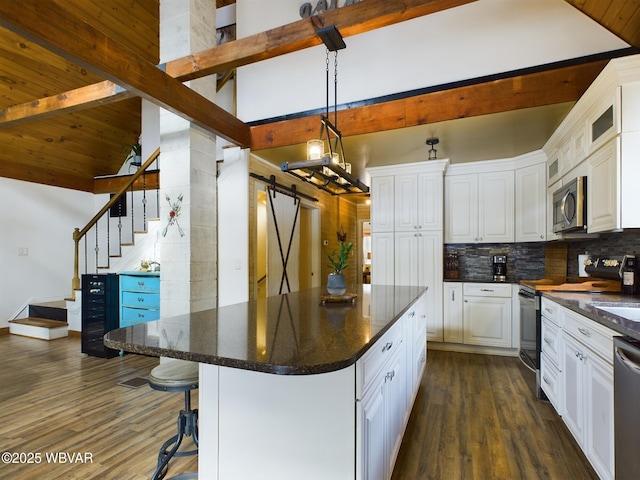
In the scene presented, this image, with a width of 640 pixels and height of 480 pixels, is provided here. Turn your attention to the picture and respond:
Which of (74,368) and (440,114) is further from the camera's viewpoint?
(74,368)

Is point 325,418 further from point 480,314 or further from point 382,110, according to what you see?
point 480,314

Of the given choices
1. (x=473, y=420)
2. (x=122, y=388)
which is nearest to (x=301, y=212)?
Result: (x=122, y=388)

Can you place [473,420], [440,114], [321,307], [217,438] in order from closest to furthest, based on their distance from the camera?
[217,438]
[321,307]
[473,420]
[440,114]

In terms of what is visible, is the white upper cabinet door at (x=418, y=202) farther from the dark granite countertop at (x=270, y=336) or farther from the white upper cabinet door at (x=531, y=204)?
the dark granite countertop at (x=270, y=336)

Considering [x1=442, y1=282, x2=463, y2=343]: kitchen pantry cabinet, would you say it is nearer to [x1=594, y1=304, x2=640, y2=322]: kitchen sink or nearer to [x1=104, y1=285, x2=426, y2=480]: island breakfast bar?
[x1=594, y1=304, x2=640, y2=322]: kitchen sink

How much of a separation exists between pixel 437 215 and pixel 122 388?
158 inches

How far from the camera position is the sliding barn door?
4789 millimetres

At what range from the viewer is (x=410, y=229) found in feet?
15.1

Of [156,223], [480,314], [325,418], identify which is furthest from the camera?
[156,223]

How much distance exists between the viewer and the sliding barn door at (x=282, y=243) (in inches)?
189

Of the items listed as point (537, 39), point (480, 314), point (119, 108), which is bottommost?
point (480, 314)

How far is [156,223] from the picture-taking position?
4875 millimetres

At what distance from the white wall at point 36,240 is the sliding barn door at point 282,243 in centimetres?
424

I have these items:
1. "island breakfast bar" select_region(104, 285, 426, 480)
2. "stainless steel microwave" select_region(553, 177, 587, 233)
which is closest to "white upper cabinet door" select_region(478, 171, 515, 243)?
"stainless steel microwave" select_region(553, 177, 587, 233)
